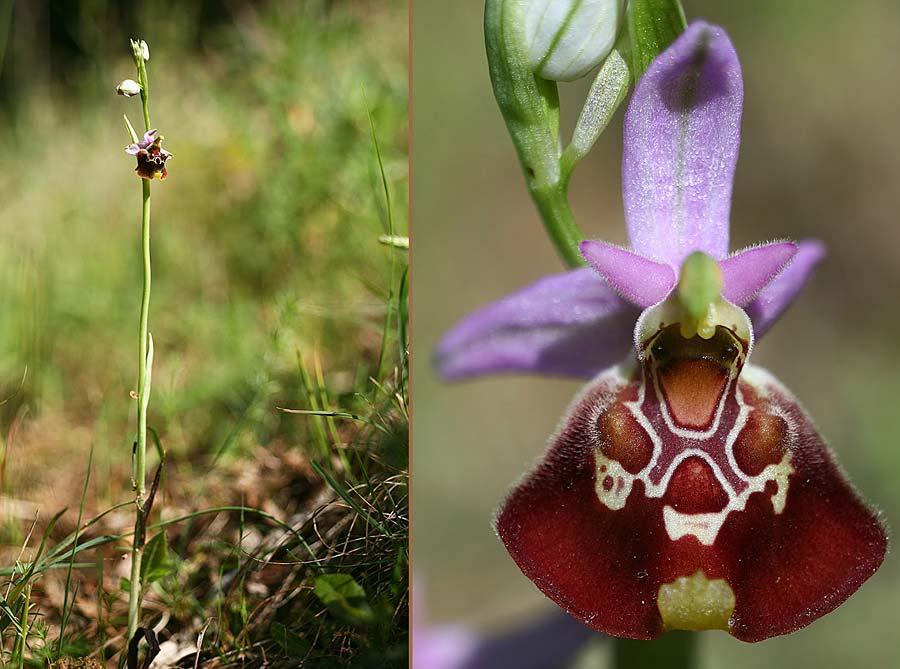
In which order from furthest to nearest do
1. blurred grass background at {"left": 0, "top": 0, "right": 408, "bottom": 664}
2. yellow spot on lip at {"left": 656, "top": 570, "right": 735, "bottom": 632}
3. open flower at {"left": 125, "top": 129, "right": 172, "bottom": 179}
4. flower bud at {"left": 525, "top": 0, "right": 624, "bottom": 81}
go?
blurred grass background at {"left": 0, "top": 0, "right": 408, "bottom": 664} → open flower at {"left": 125, "top": 129, "right": 172, "bottom": 179} → flower bud at {"left": 525, "top": 0, "right": 624, "bottom": 81} → yellow spot on lip at {"left": 656, "top": 570, "right": 735, "bottom": 632}

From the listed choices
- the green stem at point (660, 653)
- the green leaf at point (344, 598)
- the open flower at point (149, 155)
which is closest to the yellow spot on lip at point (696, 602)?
the green stem at point (660, 653)

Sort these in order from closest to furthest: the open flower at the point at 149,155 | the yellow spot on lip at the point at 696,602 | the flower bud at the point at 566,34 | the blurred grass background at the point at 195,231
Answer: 1. the yellow spot on lip at the point at 696,602
2. the flower bud at the point at 566,34
3. the open flower at the point at 149,155
4. the blurred grass background at the point at 195,231

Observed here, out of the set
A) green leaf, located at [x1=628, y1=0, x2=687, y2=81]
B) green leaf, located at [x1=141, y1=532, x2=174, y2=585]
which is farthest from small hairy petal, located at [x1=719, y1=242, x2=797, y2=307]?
green leaf, located at [x1=141, y1=532, x2=174, y2=585]

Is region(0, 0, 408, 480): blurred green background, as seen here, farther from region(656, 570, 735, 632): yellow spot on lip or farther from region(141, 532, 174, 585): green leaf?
region(656, 570, 735, 632): yellow spot on lip

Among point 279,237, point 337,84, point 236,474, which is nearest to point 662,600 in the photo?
point 236,474

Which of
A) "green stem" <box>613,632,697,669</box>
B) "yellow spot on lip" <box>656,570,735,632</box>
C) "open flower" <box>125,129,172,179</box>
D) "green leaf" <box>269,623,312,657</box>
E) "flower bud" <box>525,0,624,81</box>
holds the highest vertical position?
"flower bud" <box>525,0,624,81</box>

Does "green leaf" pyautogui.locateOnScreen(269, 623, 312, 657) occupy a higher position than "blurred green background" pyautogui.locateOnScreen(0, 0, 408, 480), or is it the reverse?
"blurred green background" pyautogui.locateOnScreen(0, 0, 408, 480)

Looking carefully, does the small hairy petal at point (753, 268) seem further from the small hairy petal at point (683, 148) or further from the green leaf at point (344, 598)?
the green leaf at point (344, 598)
